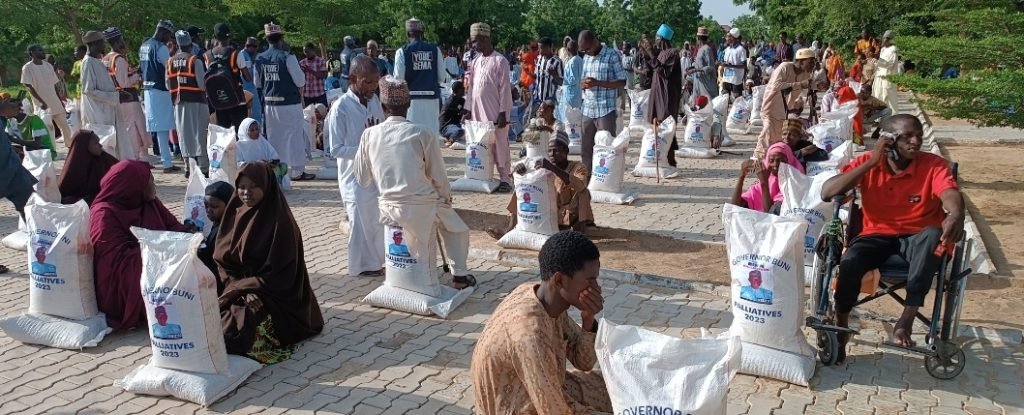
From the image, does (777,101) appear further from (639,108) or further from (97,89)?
(97,89)

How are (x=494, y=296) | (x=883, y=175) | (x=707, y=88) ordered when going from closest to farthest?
(x=883, y=175)
(x=494, y=296)
(x=707, y=88)

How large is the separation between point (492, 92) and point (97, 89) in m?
4.96

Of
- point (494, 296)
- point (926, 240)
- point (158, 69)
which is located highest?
point (158, 69)

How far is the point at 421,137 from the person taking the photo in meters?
5.20

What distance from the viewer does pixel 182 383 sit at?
13.8 feet

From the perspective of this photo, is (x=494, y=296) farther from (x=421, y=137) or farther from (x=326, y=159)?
(x=326, y=159)

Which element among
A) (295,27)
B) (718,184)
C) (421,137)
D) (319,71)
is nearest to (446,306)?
(421,137)

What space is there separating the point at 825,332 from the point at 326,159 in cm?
842

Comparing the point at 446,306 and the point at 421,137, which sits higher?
the point at 421,137

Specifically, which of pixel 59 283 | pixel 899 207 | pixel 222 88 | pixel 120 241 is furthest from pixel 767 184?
pixel 222 88

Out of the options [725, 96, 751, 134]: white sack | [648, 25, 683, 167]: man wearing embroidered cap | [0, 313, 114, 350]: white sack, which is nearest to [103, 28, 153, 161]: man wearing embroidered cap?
[0, 313, 114, 350]: white sack

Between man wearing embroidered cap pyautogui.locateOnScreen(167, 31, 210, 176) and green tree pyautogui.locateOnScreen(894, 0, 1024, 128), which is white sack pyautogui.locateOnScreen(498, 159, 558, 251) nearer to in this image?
green tree pyautogui.locateOnScreen(894, 0, 1024, 128)

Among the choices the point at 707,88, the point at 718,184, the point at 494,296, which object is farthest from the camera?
the point at 707,88

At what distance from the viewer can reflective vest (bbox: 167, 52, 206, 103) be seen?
9984 mm
